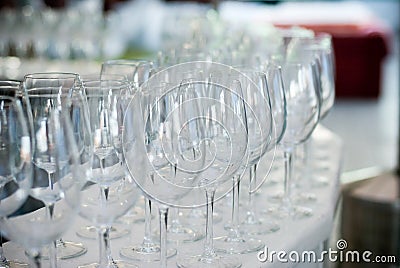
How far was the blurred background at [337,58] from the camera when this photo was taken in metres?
3.10

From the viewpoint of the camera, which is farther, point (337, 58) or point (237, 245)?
point (337, 58)

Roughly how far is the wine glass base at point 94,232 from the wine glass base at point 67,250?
0.05 m

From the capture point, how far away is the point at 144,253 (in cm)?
126

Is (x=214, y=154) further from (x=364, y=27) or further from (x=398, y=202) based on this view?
(x=364, y=27)

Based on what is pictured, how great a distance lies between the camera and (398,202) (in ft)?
9.89

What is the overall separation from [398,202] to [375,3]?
12546 mm

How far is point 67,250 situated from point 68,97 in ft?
1.01

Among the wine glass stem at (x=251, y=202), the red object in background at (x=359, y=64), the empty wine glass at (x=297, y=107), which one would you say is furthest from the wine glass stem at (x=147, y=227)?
the red object in background at (x=359, y=64)

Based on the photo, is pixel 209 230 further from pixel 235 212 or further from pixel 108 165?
pixel 108 165

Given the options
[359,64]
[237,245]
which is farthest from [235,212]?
[359,64]

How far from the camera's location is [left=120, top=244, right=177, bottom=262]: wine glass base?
1.24 m

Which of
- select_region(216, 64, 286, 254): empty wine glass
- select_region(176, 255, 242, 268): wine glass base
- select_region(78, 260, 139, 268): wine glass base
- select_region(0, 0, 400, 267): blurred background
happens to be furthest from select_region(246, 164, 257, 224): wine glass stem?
select_region(0, 0, 400, 267): blurred background

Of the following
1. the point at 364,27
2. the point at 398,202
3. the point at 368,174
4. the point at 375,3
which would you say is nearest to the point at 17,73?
the point at 368,174

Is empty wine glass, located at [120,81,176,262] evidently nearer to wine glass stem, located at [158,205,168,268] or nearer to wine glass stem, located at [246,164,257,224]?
wine glass stem, located at [158,205,168,268]
